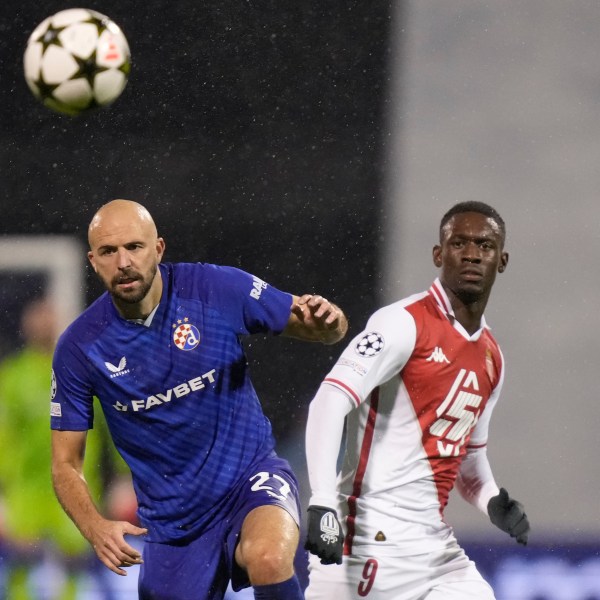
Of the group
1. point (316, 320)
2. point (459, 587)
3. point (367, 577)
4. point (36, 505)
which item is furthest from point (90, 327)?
point (36, 505)

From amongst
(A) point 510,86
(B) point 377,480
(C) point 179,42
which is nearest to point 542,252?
(A) point 510,86

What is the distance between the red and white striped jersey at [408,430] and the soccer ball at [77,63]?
1.36m

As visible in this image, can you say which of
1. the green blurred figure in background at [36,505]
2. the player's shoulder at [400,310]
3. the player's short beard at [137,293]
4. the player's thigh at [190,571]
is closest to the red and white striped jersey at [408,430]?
the player's shoulder at [400,310]

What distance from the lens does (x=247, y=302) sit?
3.86m

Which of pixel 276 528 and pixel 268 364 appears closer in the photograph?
pixel 276 528

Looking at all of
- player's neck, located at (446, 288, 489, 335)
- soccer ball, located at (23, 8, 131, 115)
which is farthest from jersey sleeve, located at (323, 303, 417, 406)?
soccer ball, located at (23, 8, 131, 115)

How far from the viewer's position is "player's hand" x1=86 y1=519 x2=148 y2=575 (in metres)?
3.37

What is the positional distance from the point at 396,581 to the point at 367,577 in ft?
0.27

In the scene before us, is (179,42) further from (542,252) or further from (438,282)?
(438,282)

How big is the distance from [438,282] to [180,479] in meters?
0.99

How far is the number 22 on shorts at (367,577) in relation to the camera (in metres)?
3.61

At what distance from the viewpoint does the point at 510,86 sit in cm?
697

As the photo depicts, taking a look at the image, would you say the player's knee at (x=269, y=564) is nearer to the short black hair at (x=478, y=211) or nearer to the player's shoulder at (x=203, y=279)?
the player's shoulder at (x=203, y=279)

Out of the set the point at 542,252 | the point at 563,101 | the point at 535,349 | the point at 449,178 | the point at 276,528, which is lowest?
→ the point at 276,528
